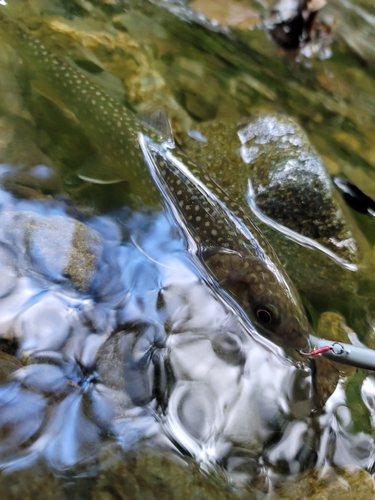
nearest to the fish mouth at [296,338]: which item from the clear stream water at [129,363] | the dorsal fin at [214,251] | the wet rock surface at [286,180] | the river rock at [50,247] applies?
the clear stream water at [129,363]

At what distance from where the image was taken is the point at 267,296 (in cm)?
Result: 294

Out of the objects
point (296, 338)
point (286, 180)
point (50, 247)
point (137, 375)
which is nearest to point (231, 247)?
point (296, 338)

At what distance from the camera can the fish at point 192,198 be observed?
9.72ft

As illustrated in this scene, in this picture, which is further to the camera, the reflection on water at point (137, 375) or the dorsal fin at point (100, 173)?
the dorsal fin at point (100, 173)

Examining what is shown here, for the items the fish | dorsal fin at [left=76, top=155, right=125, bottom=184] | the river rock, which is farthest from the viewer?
dorsal fin at [left=76, top=155, right=125, bottom=184]

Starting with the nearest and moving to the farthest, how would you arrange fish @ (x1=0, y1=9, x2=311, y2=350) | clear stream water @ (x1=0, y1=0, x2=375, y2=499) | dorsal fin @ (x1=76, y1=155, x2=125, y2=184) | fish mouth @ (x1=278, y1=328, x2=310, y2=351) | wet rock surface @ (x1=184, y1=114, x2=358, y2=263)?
clear stream water @ (x1=0, y1=0, x2=375, y2=499), fish mouth @ (x1=278, y1=328, x2=310, y2=351), fish @ (x1=0, y1=9, x2=311, y2=350), wet rock surface @ (x1=184, y1=114, x2=358, y2=263), dorsal fin @ (x1=76, y1=155, x2=125, y2=184)

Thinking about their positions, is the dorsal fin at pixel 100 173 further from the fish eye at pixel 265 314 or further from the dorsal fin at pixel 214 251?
the fish eye at pixel 265 314

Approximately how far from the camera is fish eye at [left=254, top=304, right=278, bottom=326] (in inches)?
115

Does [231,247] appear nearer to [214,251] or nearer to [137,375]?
[214,251]

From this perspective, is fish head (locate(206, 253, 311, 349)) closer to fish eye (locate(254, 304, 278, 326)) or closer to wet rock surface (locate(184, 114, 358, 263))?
fish eye (locate(254, 304, 278, 326))

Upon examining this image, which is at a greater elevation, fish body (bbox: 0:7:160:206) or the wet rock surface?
the wet rock surface

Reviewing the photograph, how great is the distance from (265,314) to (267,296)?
0.14 meters

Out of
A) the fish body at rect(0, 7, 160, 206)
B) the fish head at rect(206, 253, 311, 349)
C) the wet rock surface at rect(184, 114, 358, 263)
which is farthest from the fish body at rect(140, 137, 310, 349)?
the wet rock surface at rect(184, 114, 358, 263)

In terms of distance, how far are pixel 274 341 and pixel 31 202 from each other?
2301 mm
